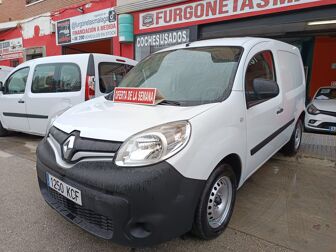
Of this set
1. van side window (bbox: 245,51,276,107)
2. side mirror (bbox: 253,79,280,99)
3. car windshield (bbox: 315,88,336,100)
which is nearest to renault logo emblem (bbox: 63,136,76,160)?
van side window (bbox: 245,51,276,107)

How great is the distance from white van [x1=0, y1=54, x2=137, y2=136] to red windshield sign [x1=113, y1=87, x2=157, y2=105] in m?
1.89

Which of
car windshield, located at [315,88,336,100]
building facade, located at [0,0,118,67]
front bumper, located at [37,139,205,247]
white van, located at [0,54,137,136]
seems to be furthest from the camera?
building facade, located at [0,0,118,67]

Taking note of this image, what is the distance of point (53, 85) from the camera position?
5.00 meters

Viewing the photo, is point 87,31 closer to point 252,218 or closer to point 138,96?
point 138,96

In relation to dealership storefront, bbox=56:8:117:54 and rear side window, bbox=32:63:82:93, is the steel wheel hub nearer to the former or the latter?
Result: rear side window, bbox=32:63:82:93

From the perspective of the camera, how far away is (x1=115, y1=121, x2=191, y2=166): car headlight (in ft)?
6.16

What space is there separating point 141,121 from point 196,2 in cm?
646

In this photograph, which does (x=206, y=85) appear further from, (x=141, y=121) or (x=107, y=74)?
(x=107, y=74)

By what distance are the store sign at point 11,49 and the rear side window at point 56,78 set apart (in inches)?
409

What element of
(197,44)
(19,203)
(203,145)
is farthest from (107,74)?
(203,145)

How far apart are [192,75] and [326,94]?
6.61 m

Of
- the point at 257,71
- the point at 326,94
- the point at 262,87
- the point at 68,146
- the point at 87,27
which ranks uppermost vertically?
the point at 87,27

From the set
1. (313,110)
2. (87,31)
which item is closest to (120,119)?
(313,110)

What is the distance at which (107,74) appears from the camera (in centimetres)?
490
